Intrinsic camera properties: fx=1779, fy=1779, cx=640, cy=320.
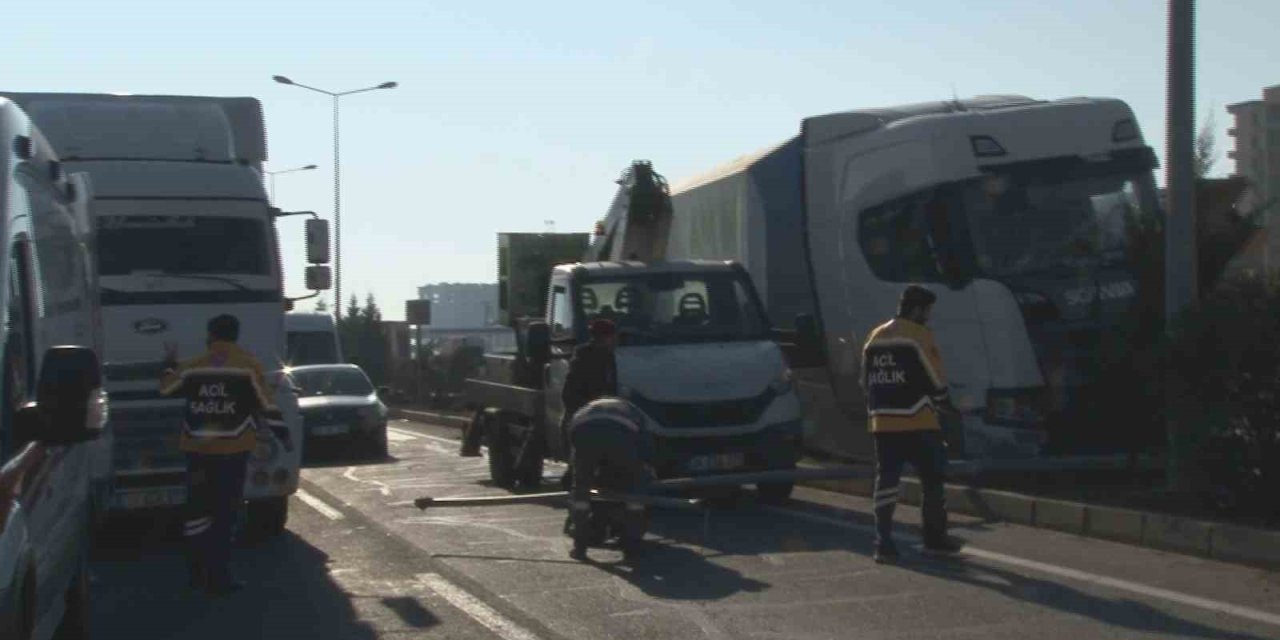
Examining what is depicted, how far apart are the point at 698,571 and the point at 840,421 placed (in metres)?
7.06

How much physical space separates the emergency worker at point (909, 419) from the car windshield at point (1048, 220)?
4599mm

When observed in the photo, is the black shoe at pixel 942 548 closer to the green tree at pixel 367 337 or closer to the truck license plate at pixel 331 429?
the truck license plate at pixel 331 429

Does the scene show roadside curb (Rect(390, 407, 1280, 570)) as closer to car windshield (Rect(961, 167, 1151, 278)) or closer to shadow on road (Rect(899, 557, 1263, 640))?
shadow on road (Rect(899, 557, 1263, 640))

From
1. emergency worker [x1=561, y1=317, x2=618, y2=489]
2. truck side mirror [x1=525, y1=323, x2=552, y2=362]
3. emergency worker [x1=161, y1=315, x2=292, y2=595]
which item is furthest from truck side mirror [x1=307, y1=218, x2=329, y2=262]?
emergency worker [x1=161, y1=315, x2=292, y2=595]

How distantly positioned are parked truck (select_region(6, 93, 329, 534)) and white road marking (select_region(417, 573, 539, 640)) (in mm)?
2934

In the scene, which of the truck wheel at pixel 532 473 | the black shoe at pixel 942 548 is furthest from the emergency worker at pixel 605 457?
the truck wheel at pixel 532 473

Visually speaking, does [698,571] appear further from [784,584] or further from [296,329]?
[296,329]

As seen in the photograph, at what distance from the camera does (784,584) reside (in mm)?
10836

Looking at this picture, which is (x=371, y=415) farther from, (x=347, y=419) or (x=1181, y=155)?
(x=1181, y=155)

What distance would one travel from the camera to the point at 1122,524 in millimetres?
12195

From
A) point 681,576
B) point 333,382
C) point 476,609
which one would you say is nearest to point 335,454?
point 333,382

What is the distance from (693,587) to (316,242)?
8072mm

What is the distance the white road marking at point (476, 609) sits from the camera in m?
9.25

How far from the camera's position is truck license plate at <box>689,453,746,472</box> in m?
14.9
